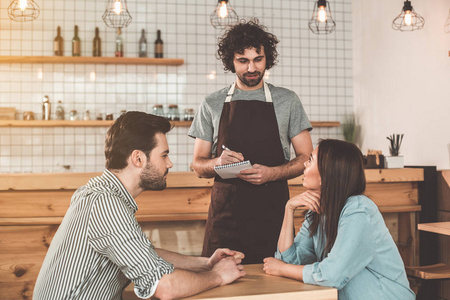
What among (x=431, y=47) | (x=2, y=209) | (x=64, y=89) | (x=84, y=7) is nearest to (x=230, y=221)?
(x=2, y=209)

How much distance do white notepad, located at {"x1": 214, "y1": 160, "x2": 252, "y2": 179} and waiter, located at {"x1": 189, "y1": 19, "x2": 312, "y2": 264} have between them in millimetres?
42

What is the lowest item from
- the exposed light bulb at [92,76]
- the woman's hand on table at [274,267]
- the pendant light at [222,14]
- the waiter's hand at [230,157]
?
the woman's hand on table at [274,267]

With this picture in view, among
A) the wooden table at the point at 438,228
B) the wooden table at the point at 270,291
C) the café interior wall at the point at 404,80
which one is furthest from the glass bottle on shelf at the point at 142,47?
the wooden table at the point at 270,291

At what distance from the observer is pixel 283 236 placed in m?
1.85

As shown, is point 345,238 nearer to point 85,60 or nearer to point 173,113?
point 173,113

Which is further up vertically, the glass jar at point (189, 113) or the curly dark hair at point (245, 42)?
the curly dark hair at point (245, 42)

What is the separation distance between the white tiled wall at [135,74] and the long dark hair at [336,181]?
3.22m

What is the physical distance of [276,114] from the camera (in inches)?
95.0

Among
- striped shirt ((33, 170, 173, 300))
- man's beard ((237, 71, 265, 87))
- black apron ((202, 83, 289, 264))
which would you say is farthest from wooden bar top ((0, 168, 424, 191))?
striped shirt ((33, 170, 173, 300))

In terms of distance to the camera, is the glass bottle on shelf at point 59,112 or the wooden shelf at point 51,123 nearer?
the wooden shelf at point 51,123

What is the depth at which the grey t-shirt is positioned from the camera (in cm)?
242

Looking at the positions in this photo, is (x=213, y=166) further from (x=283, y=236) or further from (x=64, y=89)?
(x=64, y=89)

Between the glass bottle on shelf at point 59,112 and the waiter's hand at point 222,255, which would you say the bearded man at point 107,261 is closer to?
the waiter's hand at point 222,255

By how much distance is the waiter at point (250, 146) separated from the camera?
2273mm
